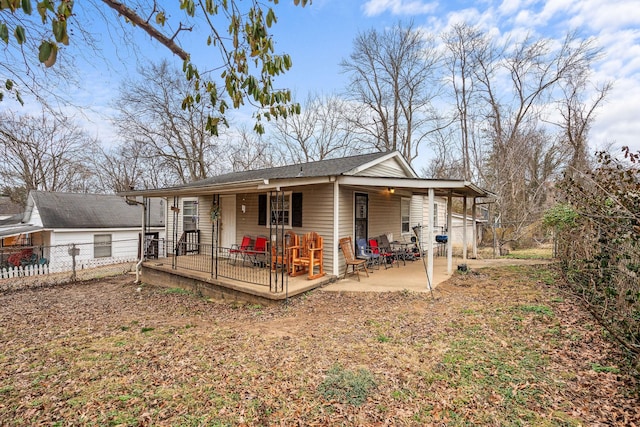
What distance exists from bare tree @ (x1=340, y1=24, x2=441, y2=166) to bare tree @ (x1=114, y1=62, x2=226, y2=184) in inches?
450

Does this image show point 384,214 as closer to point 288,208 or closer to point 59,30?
point 288,208

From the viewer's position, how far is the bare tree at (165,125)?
18984mm

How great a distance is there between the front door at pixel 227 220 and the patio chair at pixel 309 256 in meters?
3.46

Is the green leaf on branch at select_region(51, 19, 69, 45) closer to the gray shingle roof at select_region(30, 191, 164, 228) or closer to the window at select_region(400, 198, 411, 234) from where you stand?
the window at select_region(400, 198, 411, 234)

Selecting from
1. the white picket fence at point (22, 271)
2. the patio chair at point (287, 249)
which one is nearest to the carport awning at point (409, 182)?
the patio chair at point (287, 249)

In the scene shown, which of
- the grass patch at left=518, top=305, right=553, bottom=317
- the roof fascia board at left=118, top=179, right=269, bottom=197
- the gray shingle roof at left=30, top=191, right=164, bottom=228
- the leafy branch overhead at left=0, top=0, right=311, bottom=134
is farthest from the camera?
the gray shingle roof at left=30, top=191, right=164, bottom=228

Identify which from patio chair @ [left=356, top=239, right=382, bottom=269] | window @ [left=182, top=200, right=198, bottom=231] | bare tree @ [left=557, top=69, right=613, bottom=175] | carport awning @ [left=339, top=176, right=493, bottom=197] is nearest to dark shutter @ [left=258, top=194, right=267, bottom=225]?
patio chair @ [left=356, top=239, right=382, bottom=269]

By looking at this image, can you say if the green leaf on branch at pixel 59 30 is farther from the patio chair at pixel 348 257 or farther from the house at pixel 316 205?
the patio chair at pixel 348 257

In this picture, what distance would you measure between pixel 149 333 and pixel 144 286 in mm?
5656

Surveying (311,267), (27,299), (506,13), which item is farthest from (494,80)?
(27,299)

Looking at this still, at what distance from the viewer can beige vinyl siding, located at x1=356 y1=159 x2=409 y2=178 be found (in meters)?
9.66

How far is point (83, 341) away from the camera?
4.84 m

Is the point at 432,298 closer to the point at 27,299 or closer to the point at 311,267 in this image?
the point at 311,267

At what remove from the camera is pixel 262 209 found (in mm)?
9867
